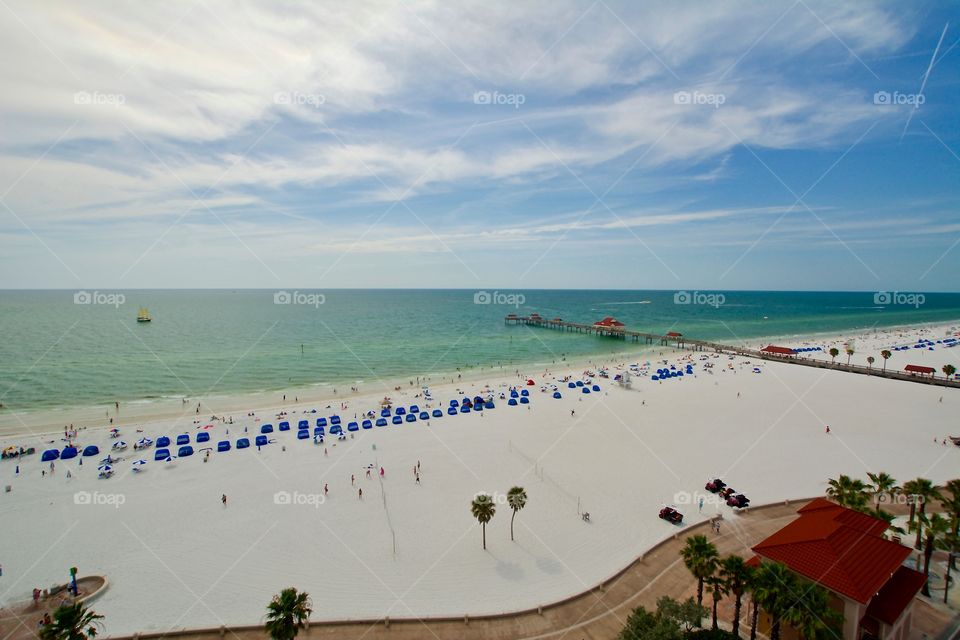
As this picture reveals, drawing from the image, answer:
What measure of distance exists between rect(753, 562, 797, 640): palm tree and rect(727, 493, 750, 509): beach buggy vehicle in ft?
44.4

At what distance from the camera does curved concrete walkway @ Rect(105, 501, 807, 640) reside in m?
18.0

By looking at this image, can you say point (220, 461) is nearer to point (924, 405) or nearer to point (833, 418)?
point (833, 418)

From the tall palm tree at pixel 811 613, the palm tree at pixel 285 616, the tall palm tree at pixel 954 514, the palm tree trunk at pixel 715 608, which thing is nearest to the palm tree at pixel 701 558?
the palm tree trunk at pixel 715 608

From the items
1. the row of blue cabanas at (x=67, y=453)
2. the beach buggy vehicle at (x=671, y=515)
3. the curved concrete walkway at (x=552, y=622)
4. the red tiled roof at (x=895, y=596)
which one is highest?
the row of blue cabanas at (x=67, y=453)

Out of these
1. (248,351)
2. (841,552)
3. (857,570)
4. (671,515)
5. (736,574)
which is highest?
(248,351)

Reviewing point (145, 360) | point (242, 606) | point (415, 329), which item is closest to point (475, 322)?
point (415, 329)

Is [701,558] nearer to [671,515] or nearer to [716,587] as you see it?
[716,587]

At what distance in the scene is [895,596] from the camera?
16.7 m

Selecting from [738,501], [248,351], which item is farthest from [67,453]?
[248,351]

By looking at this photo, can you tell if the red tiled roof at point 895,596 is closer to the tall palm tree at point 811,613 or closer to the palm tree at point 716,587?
the tall palm tree at point 811,613

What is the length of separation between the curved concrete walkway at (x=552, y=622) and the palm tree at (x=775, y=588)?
16.9ft

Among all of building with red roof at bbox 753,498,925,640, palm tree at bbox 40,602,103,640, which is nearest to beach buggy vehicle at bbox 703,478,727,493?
building with red roof at bbox 753,498,925,640

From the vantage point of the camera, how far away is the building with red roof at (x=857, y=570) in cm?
1584

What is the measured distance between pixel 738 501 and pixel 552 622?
1600 cm
